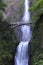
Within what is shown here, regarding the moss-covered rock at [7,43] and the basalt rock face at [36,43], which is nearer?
the basalt rock face at [36,43]

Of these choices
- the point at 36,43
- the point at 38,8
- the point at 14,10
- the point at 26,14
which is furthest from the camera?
the point at 14,10

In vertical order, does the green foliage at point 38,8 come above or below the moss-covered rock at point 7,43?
above

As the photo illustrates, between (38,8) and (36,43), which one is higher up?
(38,8)

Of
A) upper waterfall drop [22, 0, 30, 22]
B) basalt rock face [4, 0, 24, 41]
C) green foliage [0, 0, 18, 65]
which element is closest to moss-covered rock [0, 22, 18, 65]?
green foliage [0, 0, 18, 65]

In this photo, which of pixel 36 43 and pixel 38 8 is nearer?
pixel 38 8

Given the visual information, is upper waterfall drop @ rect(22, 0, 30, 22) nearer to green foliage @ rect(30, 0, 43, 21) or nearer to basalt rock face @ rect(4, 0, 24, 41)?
basalt rock face @ rect(4, 0, 24, 41)

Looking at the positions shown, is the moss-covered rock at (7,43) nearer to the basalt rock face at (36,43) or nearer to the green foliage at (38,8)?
the basalt rock face at (36,43)

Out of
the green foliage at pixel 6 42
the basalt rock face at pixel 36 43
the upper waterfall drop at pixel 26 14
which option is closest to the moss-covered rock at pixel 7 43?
the green foliage at pixel 6 42

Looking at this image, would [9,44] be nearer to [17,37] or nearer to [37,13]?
[17,37]

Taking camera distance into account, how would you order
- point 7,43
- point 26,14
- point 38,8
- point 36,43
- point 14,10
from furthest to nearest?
point 14,10 → point 26,14 → point 7,43 → point 36,43 → point 38,8

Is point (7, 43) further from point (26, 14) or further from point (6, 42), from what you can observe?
point (26, 14)

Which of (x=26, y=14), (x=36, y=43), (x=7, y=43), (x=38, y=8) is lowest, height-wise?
(x=7, y=43)

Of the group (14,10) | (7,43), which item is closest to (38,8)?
(7,43)

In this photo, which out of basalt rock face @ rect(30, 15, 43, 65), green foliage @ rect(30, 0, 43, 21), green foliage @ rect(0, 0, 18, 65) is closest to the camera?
green foliage @ rect(30, 0, 43, 21)
